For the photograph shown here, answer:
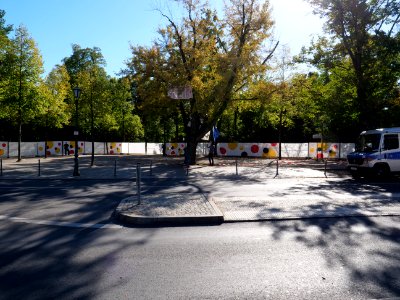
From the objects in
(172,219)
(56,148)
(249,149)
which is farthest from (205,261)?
(56,148)

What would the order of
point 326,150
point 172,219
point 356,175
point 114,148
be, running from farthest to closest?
1. point 114,148
2. point 326,150
3. point 356,175
4. point 172,219

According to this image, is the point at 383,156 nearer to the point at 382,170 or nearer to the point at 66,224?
the point at 382,170

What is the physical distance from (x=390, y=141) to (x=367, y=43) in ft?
33.4

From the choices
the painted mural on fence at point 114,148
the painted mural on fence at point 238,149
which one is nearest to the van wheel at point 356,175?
the painted mural on fence at point 238,149

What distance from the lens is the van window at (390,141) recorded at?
1800cm

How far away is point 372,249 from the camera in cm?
634

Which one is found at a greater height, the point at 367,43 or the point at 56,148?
the point at 367,43

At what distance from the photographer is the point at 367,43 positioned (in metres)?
25.2

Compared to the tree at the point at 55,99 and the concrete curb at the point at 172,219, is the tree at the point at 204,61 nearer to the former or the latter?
the tree at the point at 55,99

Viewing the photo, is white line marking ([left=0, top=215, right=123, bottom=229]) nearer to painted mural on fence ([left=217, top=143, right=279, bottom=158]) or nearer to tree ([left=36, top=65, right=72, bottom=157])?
tree ([left=36, top=65, right=72, bottom=157])

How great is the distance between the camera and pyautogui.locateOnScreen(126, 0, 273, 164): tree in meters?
26.2

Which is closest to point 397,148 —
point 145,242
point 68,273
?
point 145,242

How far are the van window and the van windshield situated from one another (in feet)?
1.03

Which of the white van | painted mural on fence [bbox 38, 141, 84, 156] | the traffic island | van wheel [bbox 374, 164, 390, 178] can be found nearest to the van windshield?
the white van
